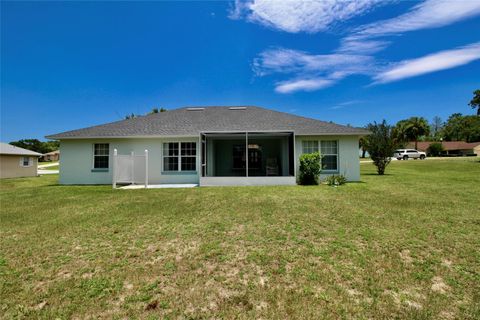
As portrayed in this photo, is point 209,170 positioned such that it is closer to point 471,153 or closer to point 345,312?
point 345,312

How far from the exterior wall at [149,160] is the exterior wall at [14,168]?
574 inches

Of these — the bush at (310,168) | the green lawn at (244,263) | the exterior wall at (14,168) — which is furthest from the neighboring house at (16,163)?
the bush at (310,168)

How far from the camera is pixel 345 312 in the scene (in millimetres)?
2562

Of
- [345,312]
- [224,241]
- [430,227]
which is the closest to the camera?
[345,312]

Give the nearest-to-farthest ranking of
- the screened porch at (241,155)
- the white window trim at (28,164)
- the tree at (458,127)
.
A: the screened porch at (241,155)
the white window trim at (28,164)
the tree at (458,127)

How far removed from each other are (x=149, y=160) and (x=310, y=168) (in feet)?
30.6

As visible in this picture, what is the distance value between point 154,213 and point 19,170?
86.4 ft

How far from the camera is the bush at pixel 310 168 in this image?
12.5 metres

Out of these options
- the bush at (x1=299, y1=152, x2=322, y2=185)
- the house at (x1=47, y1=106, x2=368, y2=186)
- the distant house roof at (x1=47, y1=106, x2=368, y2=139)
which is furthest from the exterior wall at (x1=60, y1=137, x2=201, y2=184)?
the bush at (x1=299, y1=152, x2=322, y2=185)

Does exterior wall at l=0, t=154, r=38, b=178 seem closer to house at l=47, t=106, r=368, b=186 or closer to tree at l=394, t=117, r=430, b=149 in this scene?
house at l=47, t=106, r=368, b=186

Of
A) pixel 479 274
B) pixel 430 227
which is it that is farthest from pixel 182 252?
pixel 430 227

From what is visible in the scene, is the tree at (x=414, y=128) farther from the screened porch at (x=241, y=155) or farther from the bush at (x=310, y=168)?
the bush at (x=310, y=168)

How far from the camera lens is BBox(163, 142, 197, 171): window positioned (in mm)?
13555

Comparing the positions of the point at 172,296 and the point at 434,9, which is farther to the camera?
the point at 434,9
